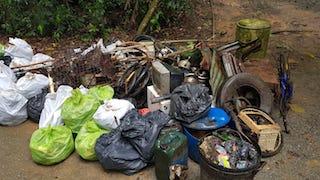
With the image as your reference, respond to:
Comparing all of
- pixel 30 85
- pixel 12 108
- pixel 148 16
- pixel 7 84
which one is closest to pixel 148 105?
pixel 30 85

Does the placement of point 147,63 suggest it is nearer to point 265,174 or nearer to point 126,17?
point 265,174

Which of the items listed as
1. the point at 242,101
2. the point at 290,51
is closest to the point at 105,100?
the point at 242,101

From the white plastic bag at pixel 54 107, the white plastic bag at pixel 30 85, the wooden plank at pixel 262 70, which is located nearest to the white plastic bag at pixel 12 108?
the white plastic bag at pixel 30 85

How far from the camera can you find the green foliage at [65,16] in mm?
6988

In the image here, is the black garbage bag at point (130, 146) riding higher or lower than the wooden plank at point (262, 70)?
lower

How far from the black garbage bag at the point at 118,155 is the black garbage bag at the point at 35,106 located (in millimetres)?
1177

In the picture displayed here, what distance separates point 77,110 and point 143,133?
93cm

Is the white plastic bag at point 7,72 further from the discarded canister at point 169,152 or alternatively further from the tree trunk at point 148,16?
the tree trunk at point 148,16

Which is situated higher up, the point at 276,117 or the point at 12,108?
the point at 12,108

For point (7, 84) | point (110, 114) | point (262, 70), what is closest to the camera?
point (110, 114)

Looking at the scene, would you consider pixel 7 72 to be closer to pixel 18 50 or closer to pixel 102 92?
pixel 18 50

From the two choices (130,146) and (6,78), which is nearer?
(130,146)

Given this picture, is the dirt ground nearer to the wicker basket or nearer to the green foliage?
Answer: the wicker basket

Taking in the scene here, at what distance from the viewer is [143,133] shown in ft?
12.5
